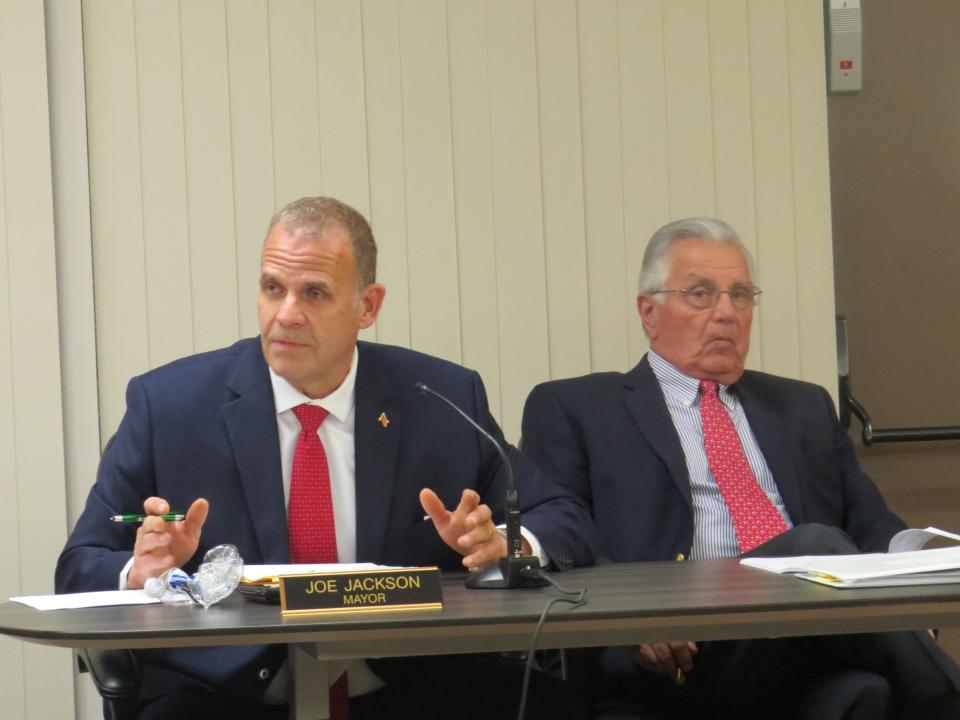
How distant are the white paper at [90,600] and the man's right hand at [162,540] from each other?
70 millimetres

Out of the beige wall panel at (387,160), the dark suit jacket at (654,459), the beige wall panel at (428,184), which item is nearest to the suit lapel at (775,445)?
the dark suit jacket at (654,459)

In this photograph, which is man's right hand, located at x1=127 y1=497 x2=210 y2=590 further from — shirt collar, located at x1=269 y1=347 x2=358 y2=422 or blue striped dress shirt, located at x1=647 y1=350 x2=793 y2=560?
blue striped dress shirt, located at x1=647 y1=350 x2=793 y2=560

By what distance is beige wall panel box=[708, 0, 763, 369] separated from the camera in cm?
376

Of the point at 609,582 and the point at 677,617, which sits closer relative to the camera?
the point at 677,617

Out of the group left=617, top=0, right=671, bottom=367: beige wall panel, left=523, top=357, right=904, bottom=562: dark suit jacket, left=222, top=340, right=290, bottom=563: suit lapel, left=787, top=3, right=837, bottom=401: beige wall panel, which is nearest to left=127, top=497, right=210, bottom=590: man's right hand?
left=222, top=340, right=290, bottom=563: suit lapel

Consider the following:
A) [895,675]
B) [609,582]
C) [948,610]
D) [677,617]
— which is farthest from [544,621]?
[895,675]

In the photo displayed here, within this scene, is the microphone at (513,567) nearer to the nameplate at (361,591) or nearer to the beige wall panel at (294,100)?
the nameplate at (361,591)

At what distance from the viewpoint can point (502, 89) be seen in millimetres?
3635

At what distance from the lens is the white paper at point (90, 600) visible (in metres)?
1.92

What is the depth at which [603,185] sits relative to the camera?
370 cm

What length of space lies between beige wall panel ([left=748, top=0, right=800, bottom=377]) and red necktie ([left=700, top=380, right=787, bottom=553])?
0.53 metres

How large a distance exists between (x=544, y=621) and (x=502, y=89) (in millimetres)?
2234

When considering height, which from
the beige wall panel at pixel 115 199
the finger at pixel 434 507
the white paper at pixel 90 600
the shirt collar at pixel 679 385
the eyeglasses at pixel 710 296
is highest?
the beige wall panel at pixel 115 199

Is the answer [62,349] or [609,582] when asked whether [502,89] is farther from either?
[609,582]
